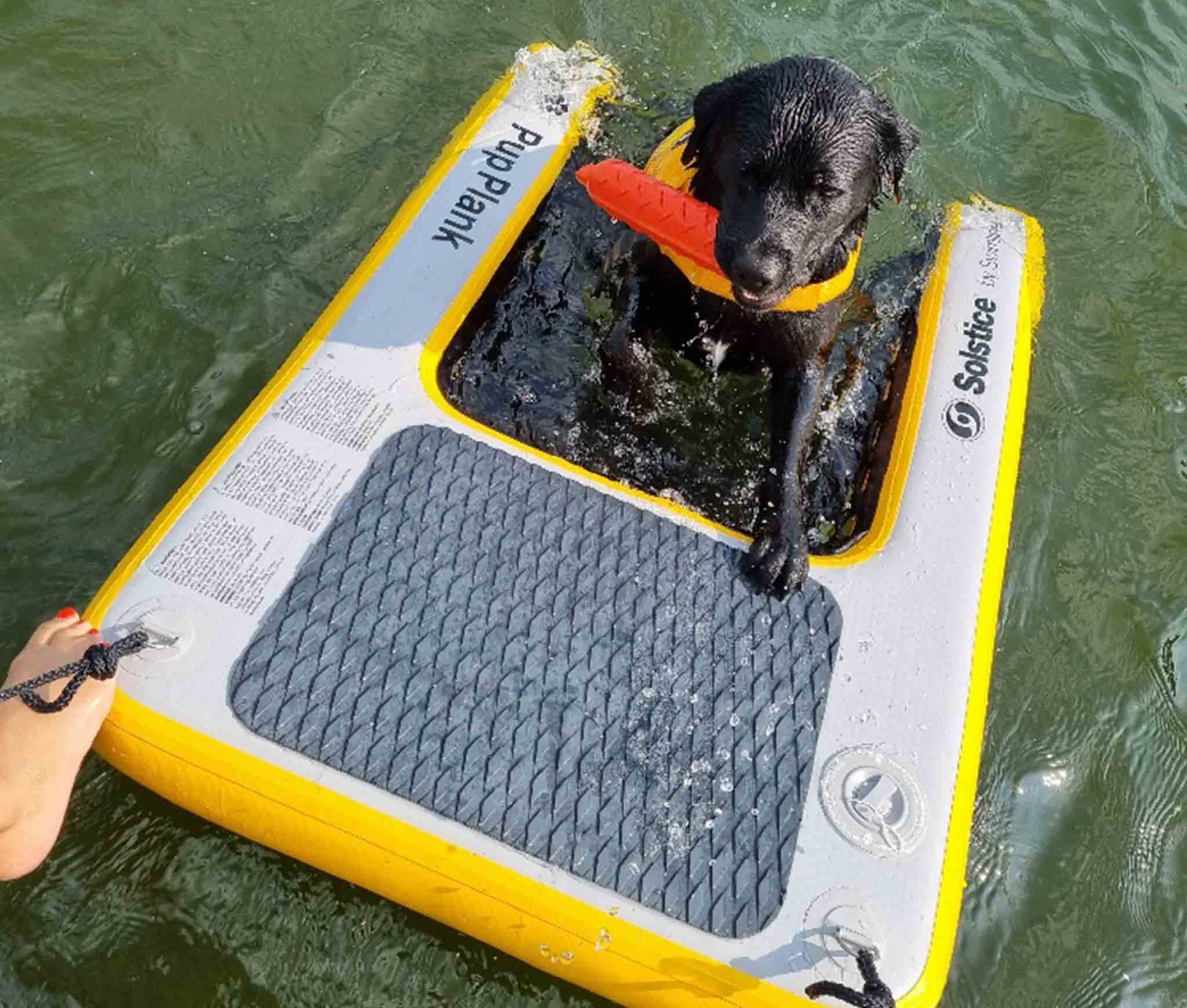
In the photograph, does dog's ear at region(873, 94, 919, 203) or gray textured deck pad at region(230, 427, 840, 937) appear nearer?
gray textured deck pad at region(230, 427, 840, 937)

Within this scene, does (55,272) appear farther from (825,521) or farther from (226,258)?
(825,521)

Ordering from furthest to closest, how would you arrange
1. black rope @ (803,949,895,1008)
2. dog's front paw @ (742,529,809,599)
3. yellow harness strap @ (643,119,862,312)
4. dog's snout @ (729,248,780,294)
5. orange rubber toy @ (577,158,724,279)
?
yellow harness strap @ (643,119,862,312)
orange rubber toy @ (577,158,724,279)
dog's front paw @ (742,529,809,599)
dog's snout @ (729,248,780,294)
black rope @ (803,949,895,1008)

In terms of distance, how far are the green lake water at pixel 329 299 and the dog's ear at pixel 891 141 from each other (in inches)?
57.4

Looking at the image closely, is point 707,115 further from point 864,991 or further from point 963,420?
point 864,991

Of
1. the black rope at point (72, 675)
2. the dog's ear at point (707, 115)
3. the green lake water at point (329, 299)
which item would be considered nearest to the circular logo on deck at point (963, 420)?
the green lake water at point (329, 299)

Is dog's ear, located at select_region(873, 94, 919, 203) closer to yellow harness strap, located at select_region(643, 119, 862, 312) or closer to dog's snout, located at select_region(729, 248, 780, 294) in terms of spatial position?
yellow harness strap, located at select_region(643, 119, 862, 312)

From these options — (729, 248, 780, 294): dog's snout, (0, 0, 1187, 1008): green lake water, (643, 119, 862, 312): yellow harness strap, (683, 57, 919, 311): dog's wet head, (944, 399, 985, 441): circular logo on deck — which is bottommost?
(0, 0, 1187, 1008): green lake water

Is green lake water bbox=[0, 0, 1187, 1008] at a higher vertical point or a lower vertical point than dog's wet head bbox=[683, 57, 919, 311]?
lower

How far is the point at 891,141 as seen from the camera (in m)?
3.03

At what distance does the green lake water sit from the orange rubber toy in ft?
4.24

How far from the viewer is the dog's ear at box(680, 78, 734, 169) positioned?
119 inches

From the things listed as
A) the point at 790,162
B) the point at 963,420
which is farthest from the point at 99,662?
the point at 963,420

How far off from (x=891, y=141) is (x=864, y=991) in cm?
219

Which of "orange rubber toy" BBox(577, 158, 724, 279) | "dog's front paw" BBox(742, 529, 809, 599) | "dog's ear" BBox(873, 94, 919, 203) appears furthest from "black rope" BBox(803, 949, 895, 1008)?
"dog's ear" BBox(873, 94, 919, 203)
